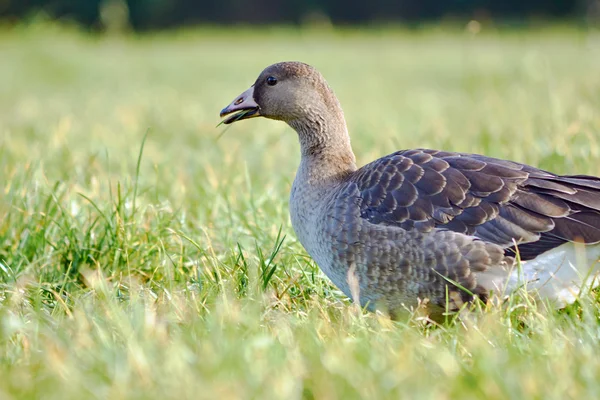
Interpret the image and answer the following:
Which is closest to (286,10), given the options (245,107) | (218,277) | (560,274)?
(245,107)

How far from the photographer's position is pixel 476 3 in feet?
86.2

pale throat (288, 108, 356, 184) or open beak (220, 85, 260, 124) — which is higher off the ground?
open beak (220, 85, 260, 124)

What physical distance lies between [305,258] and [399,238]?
734 millimetres

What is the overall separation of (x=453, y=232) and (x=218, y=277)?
889 mm

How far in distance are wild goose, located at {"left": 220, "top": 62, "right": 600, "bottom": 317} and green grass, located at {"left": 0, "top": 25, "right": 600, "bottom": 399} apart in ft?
0.39

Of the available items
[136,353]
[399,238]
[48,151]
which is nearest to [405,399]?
[136,353]

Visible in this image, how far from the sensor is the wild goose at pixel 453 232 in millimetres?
3008

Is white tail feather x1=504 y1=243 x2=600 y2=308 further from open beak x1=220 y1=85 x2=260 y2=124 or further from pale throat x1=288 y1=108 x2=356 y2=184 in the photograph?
open beak x1=220 y1=85 x2=260 y2=124

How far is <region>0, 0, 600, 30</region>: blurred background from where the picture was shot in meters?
25.5

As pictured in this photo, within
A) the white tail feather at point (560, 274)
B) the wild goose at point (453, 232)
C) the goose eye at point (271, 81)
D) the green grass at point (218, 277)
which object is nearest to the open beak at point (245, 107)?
the goose eye at point (271, 81)

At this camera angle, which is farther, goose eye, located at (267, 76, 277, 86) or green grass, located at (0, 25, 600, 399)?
goose eye, located at (267, 76, 277, 86)

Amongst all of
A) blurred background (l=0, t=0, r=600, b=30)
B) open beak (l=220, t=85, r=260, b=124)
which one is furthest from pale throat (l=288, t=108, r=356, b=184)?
blurred background (l=0, t=0, r=600, b=30)

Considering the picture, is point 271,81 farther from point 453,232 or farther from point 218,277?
point 453,232

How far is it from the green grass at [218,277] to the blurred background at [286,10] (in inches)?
671
